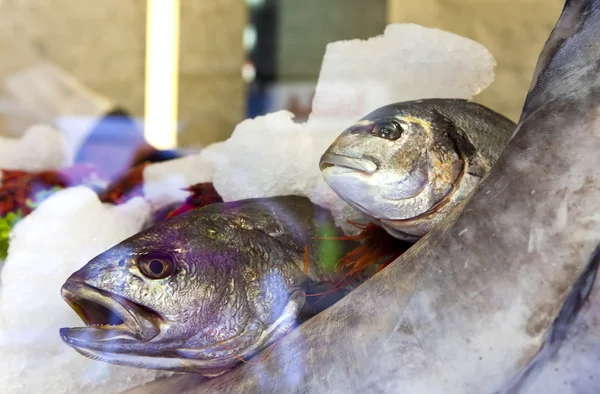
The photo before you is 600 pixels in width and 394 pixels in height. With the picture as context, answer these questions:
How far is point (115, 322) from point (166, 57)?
2521 millimetres

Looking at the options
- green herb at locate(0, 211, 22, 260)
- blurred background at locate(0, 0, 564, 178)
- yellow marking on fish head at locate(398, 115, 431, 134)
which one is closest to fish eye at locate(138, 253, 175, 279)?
yellow marking on fish head at locate(398, 115, 431, 134)

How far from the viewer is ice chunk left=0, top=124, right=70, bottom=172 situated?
1.47 metres

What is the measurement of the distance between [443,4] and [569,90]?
1.75m

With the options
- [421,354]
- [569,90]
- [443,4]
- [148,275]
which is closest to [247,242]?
[148,275]

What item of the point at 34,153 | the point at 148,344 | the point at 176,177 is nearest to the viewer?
the point at 148,344

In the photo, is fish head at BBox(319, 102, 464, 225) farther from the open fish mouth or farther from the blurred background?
the blurred background

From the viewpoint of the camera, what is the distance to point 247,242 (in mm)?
676

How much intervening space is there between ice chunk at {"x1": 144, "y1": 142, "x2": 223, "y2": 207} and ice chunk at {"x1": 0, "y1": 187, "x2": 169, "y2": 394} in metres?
0.09

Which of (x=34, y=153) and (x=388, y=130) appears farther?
(x=34, y=153)

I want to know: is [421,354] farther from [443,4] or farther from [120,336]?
[443,4]

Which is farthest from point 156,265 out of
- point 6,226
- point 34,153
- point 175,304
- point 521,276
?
point 34,153

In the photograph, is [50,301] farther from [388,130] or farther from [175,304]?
[388,130]

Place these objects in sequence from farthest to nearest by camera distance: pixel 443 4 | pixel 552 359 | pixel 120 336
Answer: pixel 443 4
pixel 120 336
pixel 552 359

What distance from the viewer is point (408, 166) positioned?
2.04 ft
